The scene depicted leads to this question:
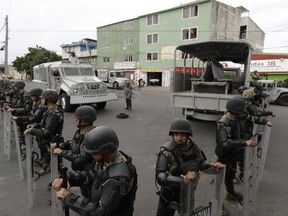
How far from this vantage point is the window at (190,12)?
26106 millimetres

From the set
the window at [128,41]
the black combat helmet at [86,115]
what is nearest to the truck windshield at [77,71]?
the black combat helmet at [86,115]

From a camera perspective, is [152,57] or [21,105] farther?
[152,57]

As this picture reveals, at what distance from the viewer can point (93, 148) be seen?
A: 1.71m

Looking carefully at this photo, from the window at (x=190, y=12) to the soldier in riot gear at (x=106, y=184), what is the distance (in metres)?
27.3

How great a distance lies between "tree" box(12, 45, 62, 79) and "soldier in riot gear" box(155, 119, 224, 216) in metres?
45.3

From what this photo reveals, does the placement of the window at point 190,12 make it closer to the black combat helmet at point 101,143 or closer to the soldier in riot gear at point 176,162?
the soldier in riot gear at point 176,162

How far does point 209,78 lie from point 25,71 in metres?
50.0

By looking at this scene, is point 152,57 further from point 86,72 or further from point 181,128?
point 181,128

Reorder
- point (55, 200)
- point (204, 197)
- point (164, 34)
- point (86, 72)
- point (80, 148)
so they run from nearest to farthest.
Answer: point (204, 197)
point (55, 200)
point (80, 148)
point (86, 72)
point (164, 34)

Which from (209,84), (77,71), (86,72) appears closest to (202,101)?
(209,84)

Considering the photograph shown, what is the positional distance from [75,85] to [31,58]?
4302 cm

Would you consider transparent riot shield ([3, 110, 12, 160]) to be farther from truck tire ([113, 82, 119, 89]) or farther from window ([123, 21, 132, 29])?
window ([123, 21, 132, 29])

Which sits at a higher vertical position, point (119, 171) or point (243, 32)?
point (243, 32)

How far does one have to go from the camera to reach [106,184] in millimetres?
1571
